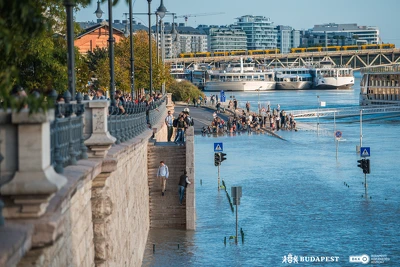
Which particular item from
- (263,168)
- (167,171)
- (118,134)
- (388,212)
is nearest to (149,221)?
(167,171)

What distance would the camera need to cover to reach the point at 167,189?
99.5 ft

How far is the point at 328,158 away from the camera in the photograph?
68.4 m

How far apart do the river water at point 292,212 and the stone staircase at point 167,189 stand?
458 millimetres

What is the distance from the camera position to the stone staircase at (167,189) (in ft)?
99.1

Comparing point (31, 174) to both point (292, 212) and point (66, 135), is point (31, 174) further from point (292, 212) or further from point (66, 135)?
point (292, 212)

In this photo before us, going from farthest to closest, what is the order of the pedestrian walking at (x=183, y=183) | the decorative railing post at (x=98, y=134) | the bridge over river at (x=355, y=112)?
the bridge over river at (x=355, y=112)
the pedestrian walking at (x=183, y=183)
the decorative railing post at (x=98, y=134)

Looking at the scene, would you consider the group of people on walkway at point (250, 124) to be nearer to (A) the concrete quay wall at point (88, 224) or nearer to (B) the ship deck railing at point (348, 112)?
(B) the ship deck railing at point (348, 112)

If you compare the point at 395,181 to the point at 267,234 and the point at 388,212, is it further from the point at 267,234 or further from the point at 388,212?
the point at 267,234

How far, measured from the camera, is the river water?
29.5 m

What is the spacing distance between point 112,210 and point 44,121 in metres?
6.44

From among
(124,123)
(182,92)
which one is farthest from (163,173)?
(182,92)

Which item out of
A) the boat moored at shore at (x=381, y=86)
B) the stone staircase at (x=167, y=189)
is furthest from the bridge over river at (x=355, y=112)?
the stone staircase at (x=167, y=189)

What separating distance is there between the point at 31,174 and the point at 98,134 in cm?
562

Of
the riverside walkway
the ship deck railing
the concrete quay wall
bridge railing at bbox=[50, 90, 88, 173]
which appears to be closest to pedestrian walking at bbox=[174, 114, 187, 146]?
the concrete quay wall
